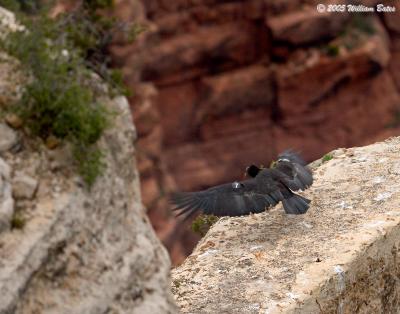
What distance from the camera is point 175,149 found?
2570 cm

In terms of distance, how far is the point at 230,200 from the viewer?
7938 mm

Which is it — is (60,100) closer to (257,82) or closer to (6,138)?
(6,138)

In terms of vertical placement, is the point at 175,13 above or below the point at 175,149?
above

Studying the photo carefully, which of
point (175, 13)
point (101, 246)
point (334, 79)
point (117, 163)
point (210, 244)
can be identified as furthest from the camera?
point (334, 79)

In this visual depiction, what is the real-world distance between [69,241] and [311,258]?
2.29 meters

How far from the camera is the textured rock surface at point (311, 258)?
682 centimetres

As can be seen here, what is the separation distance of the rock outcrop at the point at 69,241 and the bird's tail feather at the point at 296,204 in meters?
1.76

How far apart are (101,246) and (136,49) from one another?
15574 mm

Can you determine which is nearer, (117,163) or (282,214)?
(117,163)

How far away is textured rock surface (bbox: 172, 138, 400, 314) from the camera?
682cm

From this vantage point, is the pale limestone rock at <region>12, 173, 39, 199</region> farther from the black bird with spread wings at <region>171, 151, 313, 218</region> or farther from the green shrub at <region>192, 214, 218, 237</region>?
the green shrub at <region>192, 214, 218, 237</region>

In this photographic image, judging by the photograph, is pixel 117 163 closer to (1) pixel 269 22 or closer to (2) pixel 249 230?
(2) pixel 249 230

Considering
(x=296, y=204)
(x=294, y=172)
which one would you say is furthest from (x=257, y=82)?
(x=296, y=204)

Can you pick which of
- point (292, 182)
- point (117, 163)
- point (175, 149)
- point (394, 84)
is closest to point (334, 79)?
point (394, 84)
